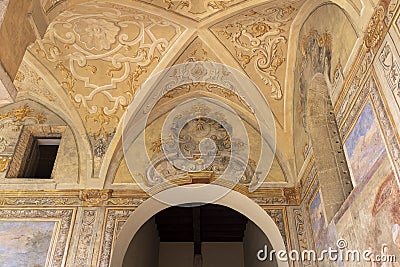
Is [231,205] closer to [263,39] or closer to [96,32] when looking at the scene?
[263,39]

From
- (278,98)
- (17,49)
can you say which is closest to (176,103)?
(278,98)

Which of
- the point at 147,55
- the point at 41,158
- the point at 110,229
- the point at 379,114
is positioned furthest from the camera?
the point at 41,158

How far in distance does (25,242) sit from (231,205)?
3.69 meters

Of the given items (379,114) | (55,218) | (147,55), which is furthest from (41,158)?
(379,114)

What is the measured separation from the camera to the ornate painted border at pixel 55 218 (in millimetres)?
6621

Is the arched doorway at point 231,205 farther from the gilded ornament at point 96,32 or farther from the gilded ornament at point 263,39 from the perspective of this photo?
the gilded ornament at point 96,32

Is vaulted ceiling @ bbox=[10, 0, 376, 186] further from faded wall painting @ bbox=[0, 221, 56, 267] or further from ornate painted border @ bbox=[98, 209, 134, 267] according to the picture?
faded wall painting @ bbox=[0, 221, 56, 267]

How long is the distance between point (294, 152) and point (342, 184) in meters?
1.99

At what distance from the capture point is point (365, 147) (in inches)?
175

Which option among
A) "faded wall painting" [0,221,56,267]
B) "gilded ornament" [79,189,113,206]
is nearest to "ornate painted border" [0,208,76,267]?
"faded wall painting" [0,221,56,267]

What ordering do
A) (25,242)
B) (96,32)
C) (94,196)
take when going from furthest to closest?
(96,32), (94,196), (25,242)

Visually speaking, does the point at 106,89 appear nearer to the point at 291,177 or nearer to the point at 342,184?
the point at 291,177

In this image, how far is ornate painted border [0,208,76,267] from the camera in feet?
21.7

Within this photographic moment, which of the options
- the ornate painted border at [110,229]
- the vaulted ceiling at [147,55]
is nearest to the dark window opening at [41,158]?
the vaulted ceiling at [147,55]
